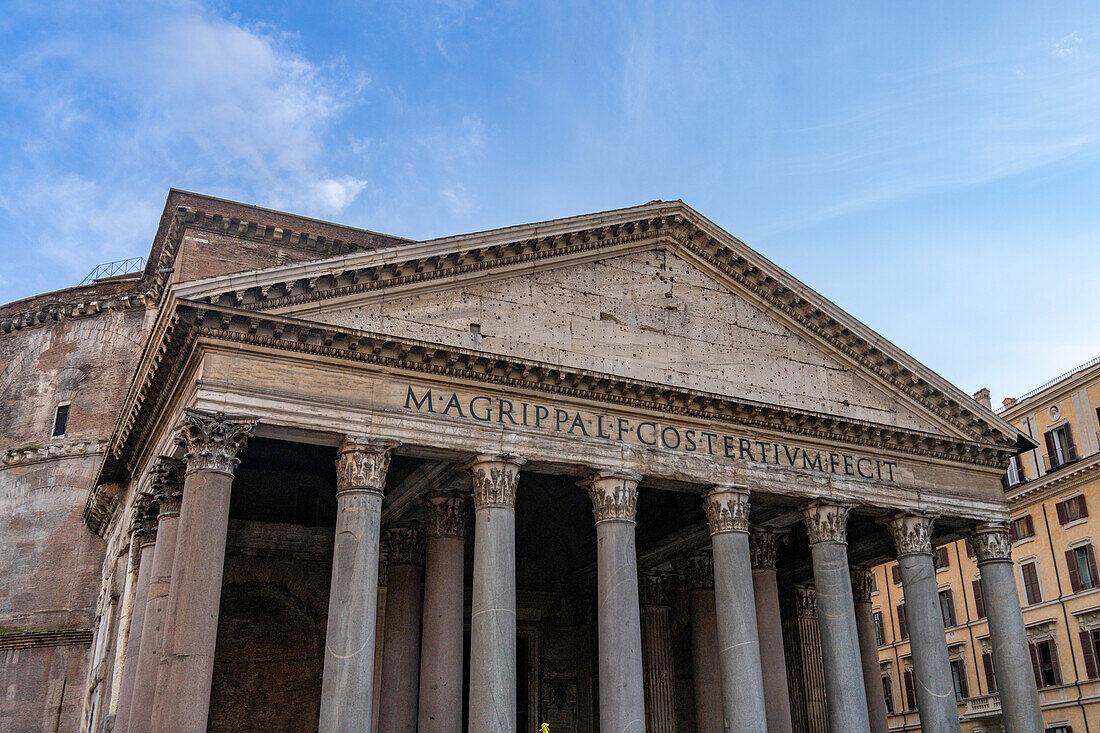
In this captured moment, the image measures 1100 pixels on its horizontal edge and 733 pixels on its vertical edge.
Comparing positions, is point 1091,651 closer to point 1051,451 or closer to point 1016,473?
point 1051,451

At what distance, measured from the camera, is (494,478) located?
1391 centimetres

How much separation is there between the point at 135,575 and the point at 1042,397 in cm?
2516

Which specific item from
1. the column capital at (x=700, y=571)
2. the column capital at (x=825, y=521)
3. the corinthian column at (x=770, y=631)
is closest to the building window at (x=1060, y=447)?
the corinthian column at (x=770, y=631)

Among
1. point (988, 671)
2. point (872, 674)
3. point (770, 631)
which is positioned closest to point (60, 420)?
point (770, 631)

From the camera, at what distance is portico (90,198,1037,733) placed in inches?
501

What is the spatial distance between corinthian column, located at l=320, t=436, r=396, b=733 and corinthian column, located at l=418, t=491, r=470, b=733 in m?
1.93

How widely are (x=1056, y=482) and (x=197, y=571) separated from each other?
24.5m

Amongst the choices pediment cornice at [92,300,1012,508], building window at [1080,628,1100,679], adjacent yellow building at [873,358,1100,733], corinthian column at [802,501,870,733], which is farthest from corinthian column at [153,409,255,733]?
building window at [1080,628,1100,679]

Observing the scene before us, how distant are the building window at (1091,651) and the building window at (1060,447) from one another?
4.68 metres

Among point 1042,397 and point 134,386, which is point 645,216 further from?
point 1042,397

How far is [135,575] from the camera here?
1617cm

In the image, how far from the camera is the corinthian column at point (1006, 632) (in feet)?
55.0

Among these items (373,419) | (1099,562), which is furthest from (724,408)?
(1099,562)

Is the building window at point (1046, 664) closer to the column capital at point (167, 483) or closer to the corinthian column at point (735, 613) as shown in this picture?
the corinthian column at point (735, 613)
